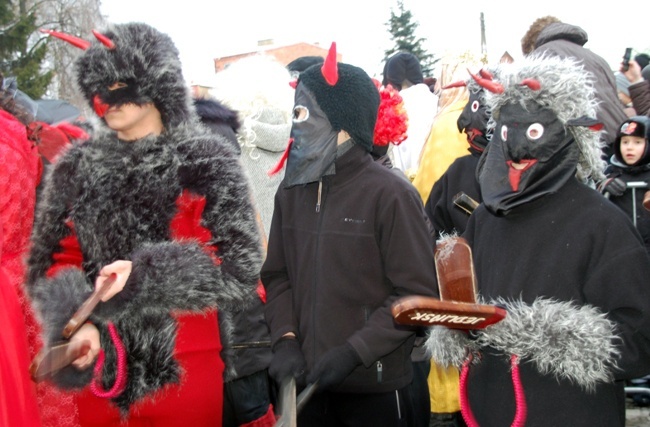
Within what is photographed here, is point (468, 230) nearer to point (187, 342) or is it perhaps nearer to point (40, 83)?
point (187, 342)

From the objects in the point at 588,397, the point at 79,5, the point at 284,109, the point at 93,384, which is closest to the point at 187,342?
the point at 93,384

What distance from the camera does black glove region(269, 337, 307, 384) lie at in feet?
8.73

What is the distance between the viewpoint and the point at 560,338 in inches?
90.3

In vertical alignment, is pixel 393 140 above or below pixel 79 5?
below

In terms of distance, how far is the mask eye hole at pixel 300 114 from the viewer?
291 cm

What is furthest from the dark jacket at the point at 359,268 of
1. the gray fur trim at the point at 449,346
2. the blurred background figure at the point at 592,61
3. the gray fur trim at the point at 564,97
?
the blurred background figure at the point at 592,61

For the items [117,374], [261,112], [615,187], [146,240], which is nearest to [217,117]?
[261,112]

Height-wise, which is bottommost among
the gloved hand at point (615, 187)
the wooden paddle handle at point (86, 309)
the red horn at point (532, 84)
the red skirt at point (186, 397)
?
the gloved hand at point (615, 187)

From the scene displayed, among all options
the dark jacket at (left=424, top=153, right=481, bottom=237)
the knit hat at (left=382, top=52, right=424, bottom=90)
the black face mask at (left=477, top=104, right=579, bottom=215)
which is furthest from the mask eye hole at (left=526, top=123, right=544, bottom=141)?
the knit hat at (left=382, top=52, right=424, bottom=90)

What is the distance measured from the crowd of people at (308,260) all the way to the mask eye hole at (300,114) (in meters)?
0.01

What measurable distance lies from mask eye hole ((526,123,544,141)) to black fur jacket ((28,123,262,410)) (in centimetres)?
110

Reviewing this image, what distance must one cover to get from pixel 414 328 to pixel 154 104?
4.40 feet

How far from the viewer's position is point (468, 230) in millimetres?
2789

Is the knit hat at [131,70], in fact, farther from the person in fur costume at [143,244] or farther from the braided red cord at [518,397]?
the braided red cord at [518,397]
